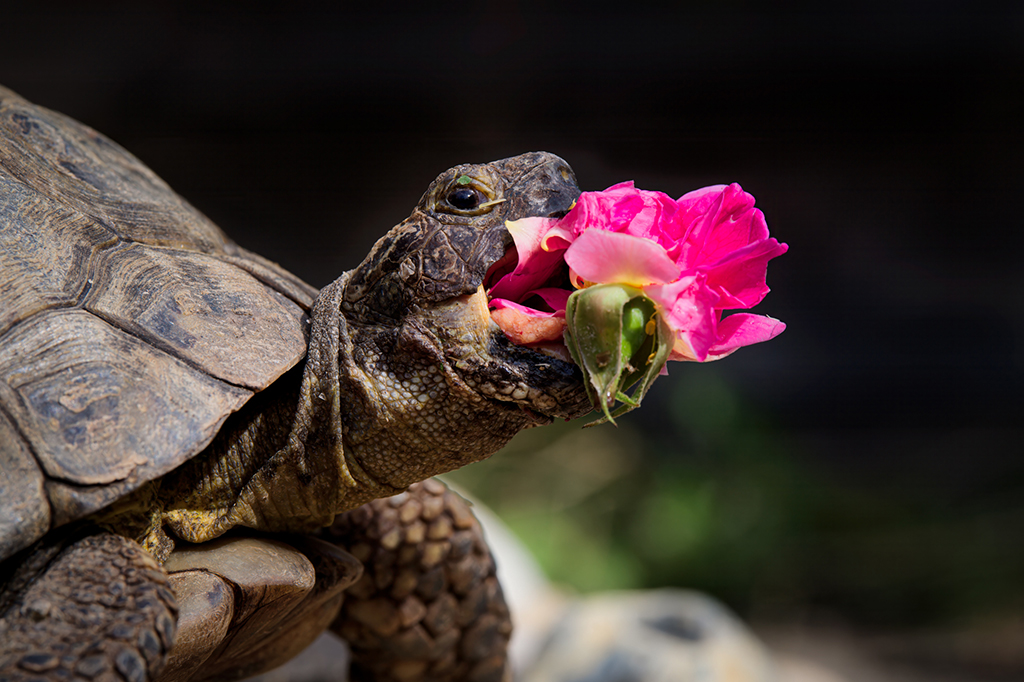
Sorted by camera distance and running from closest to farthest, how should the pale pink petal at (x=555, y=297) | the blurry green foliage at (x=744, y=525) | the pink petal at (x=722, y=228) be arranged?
the pink petal at (x=722, y=228), the pale pink petal at (x=555, y=297), the blurry green foliage at (x=744, y=525)

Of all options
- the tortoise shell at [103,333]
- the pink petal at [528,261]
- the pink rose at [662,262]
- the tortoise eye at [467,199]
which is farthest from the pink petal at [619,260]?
the tortoise shell at [103,333]

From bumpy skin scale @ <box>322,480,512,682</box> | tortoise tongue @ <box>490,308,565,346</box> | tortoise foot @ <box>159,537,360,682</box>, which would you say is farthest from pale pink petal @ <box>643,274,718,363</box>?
bumpy skin scale @ <box>322,480,512,682</box>

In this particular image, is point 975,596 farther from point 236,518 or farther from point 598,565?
point 236,518

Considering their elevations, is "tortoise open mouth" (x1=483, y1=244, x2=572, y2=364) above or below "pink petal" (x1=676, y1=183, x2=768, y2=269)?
below

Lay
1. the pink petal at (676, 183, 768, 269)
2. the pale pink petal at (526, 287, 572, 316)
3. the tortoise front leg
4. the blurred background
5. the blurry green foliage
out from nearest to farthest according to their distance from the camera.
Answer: the tortoise front leg, the pink petal at (676, 183, 768, 269), the pale pink petal at (526, 287, 572, 316), the blurry green foliage, the blurred background

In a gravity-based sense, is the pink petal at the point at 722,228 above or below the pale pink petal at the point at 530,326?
above

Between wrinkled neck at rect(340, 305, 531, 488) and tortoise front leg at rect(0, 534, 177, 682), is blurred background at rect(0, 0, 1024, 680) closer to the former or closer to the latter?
wrinkled neck at rect(340, 305, 531, 488)

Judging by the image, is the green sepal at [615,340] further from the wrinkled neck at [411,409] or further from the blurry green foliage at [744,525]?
the blurry green foliage at [744,525]
